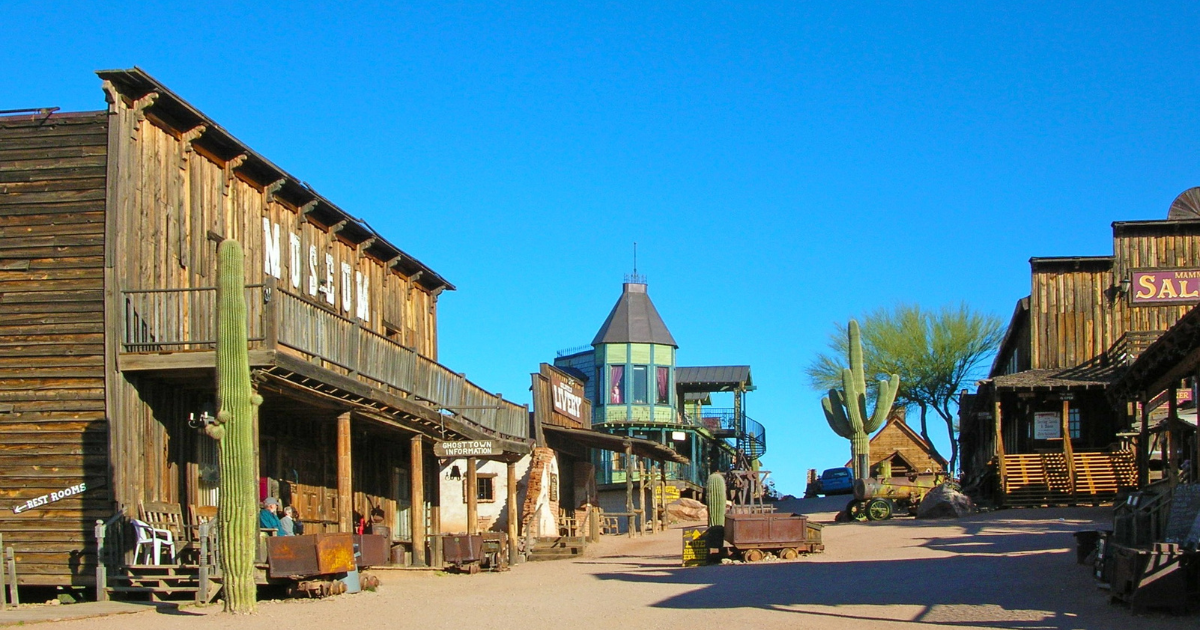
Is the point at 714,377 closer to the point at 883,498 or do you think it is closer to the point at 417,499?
the point at 883,498

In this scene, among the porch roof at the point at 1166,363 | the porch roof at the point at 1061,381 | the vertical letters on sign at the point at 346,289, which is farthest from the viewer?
the porch roof at the point at 1061,381

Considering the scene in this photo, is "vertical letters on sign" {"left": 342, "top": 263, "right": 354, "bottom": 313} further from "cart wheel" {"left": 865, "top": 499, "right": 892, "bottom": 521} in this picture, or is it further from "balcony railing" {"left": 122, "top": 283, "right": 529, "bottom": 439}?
"cart wheel" {"left": 865, "top": 499, "right": 892, "bottom": 521}

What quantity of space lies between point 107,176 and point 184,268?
194 cm

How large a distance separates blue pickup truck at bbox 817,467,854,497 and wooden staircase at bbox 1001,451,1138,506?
19.2 m

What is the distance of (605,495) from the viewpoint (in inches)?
1876

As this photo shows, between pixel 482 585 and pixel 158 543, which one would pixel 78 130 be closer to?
pixel 158 543

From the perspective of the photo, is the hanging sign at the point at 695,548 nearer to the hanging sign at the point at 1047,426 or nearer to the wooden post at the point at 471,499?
the wooden post at the point at 471,499

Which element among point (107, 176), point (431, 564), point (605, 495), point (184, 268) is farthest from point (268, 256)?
point (605, 495)

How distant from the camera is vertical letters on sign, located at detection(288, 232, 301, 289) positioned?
925 inches

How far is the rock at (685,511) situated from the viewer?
47.9 meters

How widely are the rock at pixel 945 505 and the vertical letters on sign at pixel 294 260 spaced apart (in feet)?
56.1

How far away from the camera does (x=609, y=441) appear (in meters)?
35.0

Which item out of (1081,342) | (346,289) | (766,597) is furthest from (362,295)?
(1081,342)

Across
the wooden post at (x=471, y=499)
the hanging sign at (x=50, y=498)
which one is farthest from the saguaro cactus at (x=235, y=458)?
the wooden post at (x=471, y=499)
